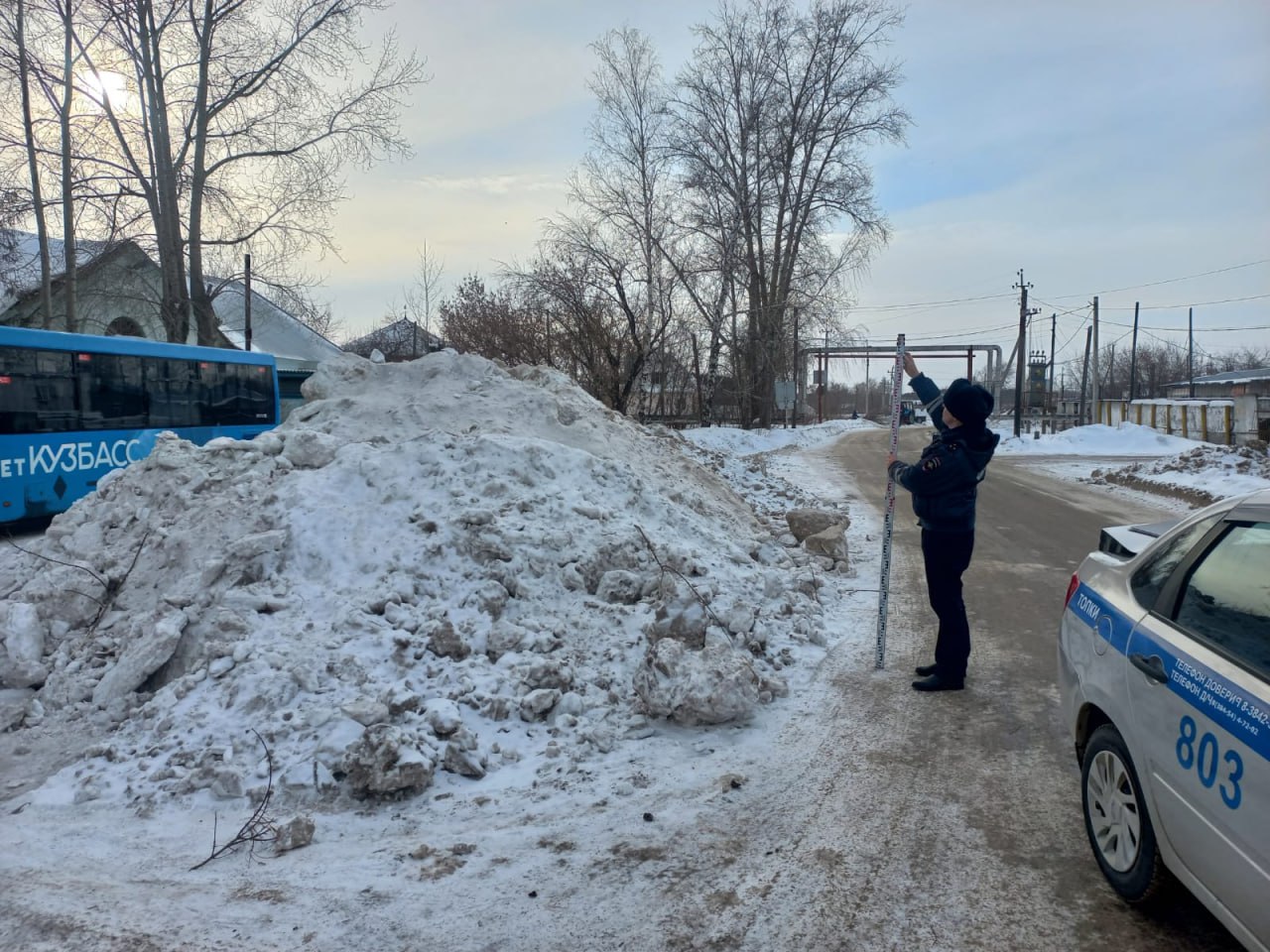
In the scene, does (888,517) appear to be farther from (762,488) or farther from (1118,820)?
(762,488)

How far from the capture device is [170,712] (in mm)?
4441

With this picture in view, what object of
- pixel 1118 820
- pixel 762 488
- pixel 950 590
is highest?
pixel 950 590

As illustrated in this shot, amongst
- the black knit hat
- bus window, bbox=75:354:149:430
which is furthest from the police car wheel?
bus window, bbox=75:354:149:430

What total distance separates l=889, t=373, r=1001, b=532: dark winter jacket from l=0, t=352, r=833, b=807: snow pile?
1.43 metres

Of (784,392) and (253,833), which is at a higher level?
(784,392)

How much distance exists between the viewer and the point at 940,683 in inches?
207

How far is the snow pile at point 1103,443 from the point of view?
103 feet

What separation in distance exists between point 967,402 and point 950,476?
0.46m

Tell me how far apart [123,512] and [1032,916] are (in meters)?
6.78

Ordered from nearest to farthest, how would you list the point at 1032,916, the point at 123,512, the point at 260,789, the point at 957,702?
the point at 1032,916 < the point at 260,789 < the point at 957,702 < the point at 123,512

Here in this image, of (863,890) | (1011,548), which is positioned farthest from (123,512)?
(1011,548)

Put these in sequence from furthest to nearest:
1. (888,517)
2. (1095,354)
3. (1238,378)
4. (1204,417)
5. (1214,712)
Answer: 1. (1238,378)
2. (1095,354)
3. (1204,417)
4. (888,517)
5. (1214,712)

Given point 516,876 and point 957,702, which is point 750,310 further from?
point 516,876

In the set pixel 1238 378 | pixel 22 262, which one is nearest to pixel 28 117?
pixel 22 262
